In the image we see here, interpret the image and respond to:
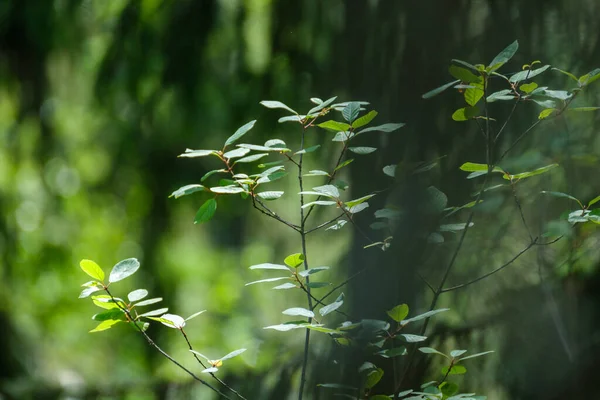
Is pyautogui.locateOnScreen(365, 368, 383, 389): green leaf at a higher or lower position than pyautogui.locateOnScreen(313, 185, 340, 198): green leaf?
lower

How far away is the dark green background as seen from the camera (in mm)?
1141

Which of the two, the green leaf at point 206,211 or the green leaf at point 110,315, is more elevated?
the green leaf at point 206,211

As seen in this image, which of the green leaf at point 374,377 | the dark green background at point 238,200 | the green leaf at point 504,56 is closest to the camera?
the green leaf at point 504,56

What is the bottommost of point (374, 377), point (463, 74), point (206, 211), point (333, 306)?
point (374, 377)

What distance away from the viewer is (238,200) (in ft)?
4.74


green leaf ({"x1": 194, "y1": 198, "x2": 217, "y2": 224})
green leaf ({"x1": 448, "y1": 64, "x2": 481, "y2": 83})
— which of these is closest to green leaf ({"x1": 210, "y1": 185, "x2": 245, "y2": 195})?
green leaf ({"x1": 194, "y1": 198, "x2": 217, "y2": 224})

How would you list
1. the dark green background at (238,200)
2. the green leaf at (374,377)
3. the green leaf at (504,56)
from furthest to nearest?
the dark green background at (238,200) → the green leaf at (374,377) → the green leaf at (504,56)

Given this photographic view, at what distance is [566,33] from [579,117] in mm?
163

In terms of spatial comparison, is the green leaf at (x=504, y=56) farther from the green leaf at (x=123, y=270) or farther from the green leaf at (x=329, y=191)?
the green leaf at (x=123, y=270)

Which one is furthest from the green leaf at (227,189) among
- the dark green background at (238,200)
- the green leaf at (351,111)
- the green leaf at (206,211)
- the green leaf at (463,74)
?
the dark green background at (238,200)

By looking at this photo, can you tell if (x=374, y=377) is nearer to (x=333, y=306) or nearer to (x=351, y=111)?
(x=333, y=306)

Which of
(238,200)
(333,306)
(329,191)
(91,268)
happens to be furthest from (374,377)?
(238,200)

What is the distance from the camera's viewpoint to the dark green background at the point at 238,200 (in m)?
1.14

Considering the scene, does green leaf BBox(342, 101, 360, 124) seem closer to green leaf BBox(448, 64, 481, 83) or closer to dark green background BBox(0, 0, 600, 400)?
green leaf BBox(448, 64, 481, 83)
